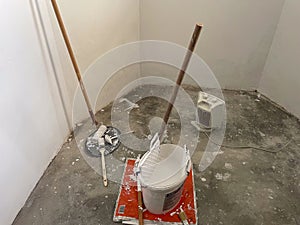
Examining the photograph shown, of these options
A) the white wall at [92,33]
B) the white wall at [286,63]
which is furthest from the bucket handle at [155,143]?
the white wall at [286,63]

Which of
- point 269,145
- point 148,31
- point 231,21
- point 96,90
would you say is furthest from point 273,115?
point 96,90

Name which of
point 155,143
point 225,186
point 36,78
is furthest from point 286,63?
point 36,78

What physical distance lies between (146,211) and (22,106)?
2.80 ft

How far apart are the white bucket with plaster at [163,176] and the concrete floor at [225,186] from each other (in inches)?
9.6

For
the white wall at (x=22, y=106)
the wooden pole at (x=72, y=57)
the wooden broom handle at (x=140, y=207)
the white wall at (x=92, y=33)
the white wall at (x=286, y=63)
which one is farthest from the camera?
the white wall at (x=286, y=63)

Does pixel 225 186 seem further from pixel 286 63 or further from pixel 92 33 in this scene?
pixel 92 33

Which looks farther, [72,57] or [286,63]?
[286,63]

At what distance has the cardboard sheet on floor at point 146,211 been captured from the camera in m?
1.36

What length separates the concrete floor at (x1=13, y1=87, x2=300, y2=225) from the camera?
1.42 m

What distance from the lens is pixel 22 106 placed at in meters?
1.36

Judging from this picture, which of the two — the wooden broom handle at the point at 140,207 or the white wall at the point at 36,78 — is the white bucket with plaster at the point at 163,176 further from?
the white wall at the point at 36,78

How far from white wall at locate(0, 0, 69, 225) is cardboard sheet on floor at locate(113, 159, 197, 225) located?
54cm

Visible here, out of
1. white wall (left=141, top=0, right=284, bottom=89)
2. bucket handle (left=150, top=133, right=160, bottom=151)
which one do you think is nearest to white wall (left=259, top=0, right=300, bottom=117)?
white wall (left=141, top=0, right=284, bottom=89)

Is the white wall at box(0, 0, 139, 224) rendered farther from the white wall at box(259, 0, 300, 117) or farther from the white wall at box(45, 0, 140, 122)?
the white wall at box(259, 0, 300, 117)
